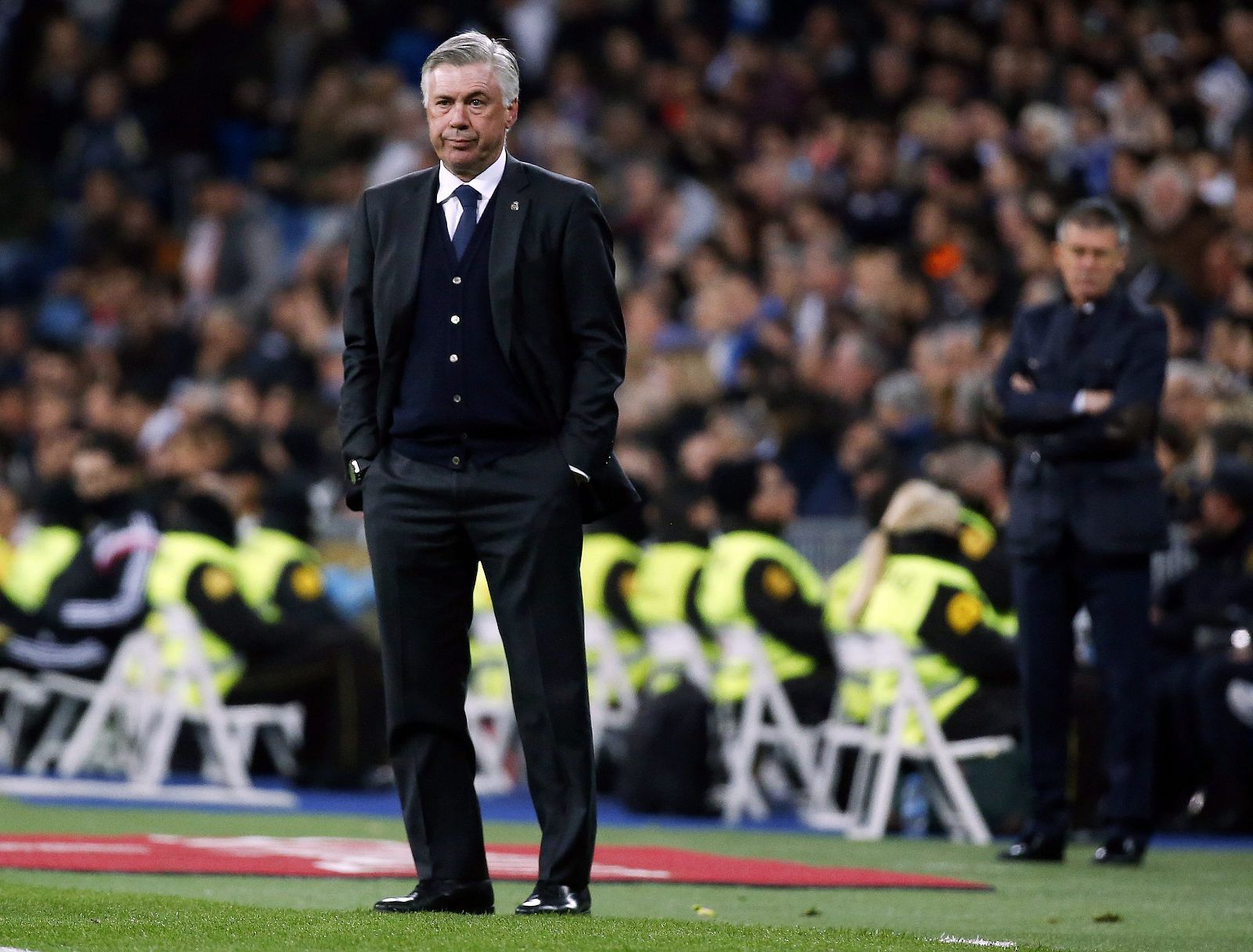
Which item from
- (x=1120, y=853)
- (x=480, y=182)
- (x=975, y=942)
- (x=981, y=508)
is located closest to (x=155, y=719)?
(x=981, y=508)

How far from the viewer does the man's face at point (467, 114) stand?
20.0 ft

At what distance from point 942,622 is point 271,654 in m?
4.76

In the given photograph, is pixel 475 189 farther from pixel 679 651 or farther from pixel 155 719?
pixel 155 719

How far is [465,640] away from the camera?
6375mm

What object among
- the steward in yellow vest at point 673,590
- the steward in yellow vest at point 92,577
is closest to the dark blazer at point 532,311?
the steward in yellow vest at point 673,590

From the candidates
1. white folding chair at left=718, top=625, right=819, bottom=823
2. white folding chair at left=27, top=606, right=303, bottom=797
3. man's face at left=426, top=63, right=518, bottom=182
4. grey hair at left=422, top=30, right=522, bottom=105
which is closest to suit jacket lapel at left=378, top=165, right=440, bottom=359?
man's face at left=426, top=63, right=518, bottom=182

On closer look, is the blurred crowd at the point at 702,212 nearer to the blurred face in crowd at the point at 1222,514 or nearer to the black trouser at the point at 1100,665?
the blurred face in crowd at the point at 1222,514

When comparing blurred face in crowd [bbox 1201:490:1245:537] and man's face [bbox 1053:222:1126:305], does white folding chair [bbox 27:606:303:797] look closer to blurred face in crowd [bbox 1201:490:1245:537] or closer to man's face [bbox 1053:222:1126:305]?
blurred face in crowd [bbox 1201:490:1245:537]

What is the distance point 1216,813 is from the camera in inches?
440

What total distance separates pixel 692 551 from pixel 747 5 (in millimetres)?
10856

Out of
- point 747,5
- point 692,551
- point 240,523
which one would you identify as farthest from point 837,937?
point 747,5

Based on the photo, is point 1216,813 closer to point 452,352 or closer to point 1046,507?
point 1046,507

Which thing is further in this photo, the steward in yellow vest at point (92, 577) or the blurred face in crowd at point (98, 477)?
the blurred face in crowd at point (98, 477)

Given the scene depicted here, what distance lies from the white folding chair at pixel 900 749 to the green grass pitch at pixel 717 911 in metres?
0.33
